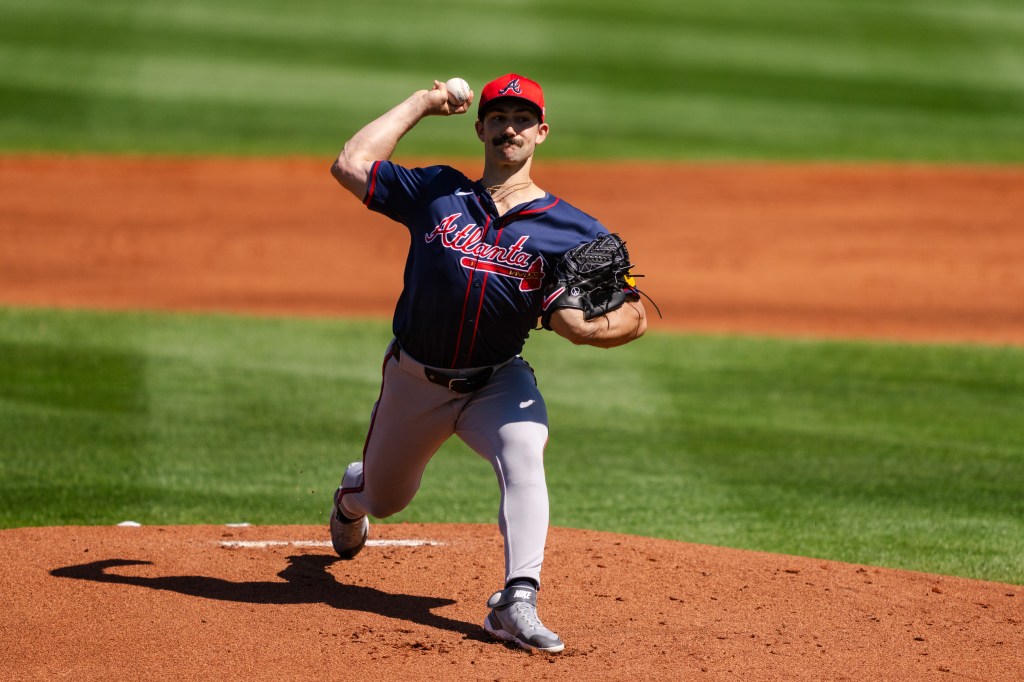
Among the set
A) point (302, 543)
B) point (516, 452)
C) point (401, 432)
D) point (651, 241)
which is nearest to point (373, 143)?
point (401, 432)

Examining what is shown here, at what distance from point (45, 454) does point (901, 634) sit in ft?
17.0

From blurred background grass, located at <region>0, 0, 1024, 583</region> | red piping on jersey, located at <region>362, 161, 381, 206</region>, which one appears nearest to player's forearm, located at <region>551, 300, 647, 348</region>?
red piping on jersey, located at <region>362, 161, 381, 206</region>

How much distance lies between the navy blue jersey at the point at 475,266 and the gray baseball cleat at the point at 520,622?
3.01ft

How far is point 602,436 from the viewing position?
9031mm

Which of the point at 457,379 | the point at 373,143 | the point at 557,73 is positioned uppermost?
the point at 557,73

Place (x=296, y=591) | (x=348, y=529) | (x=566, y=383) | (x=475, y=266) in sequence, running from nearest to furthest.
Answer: (x=475, y=266) → (x=296, y=591) → (x=348, y=529) → (x=566, y=383)

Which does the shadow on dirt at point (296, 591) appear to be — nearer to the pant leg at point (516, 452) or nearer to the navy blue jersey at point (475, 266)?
the pant leg at point (516, 452)

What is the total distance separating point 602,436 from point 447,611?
3617mm

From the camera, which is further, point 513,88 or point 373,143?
point 373,143

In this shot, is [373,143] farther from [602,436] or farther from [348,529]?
[602,436]

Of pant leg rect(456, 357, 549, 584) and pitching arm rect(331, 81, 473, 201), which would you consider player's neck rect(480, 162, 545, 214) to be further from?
pant leg rect(456, 357, 549, 584)

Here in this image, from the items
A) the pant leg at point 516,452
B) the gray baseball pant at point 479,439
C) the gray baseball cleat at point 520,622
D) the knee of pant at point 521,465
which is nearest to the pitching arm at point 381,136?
the gray baseball pant at point 479,439

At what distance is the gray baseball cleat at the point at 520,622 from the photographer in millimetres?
4938

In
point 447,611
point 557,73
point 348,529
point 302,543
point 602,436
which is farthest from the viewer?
point 557,73
